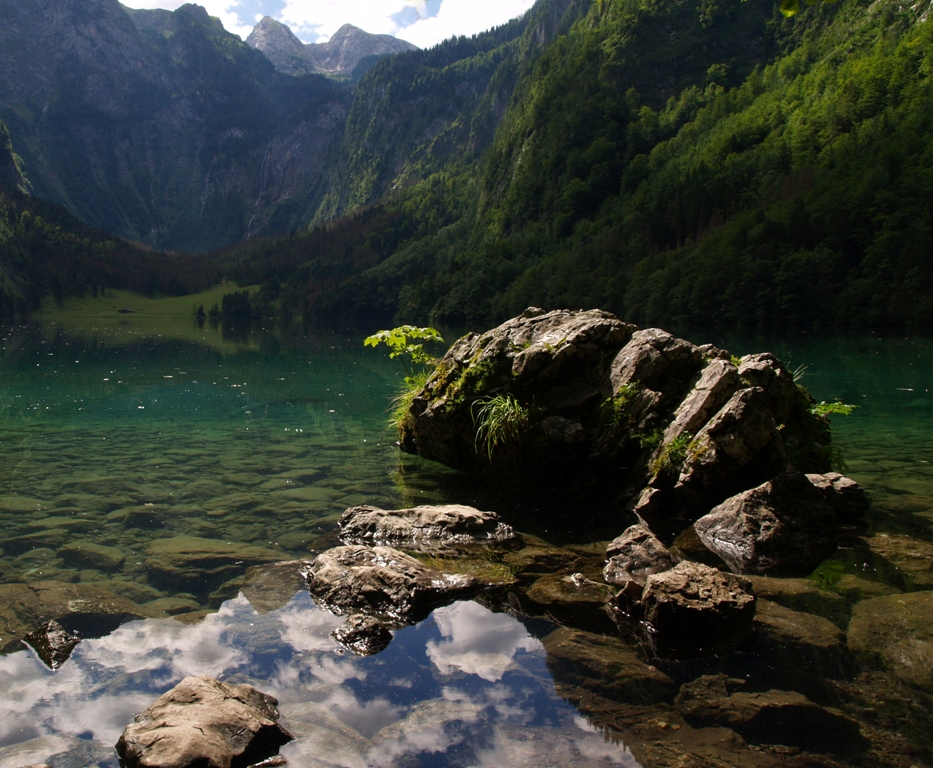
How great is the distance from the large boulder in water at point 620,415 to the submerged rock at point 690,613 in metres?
4.07

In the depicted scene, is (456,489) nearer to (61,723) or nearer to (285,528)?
(285,528)

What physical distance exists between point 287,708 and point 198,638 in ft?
6.28

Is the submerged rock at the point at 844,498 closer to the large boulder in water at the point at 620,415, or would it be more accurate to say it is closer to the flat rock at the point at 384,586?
the large boulder in water at the point at 620,415

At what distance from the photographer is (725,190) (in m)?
119

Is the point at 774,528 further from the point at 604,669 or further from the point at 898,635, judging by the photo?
the point at 604,669

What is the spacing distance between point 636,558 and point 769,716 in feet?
11.7

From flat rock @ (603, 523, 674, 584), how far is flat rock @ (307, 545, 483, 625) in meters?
1.82

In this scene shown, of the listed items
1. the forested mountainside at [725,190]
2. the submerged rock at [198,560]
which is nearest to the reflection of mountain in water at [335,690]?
the submerged rock at [198,560]

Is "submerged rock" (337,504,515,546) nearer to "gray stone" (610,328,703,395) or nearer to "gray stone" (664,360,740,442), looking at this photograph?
"gray stone" (664,360,740,442)

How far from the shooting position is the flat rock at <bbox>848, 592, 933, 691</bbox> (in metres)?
6.63

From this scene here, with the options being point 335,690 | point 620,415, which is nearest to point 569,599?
point 335,690

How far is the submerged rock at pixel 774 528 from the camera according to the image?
981 centimetres

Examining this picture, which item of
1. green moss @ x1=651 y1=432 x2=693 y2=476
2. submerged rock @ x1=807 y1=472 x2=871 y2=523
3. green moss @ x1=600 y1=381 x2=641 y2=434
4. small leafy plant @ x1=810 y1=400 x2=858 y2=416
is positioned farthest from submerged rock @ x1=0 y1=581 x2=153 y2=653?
small leafy plant @ x1=810 y1=400 x2=858 y2=416

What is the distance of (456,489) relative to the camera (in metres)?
14.8
